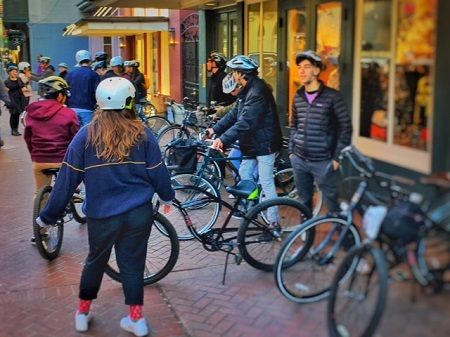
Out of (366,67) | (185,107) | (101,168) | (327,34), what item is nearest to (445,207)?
(366,67)

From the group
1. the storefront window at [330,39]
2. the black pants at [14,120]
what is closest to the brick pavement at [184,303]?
the storefront window at [330,39]

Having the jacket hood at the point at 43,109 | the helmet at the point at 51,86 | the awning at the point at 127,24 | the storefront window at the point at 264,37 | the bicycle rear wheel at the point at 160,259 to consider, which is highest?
the awning at the point at 127,24

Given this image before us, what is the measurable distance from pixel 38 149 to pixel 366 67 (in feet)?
12.0

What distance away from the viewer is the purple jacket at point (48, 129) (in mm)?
5824

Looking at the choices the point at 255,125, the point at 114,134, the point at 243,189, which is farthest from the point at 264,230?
the point at 114,134

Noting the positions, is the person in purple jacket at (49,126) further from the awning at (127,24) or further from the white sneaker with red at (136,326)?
the awning at (127,24)

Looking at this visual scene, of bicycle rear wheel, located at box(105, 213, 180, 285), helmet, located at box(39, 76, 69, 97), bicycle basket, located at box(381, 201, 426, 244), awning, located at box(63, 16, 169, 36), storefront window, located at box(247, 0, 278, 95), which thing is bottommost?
bicycle rear wheel, located at box(105, 213, 180, 285)

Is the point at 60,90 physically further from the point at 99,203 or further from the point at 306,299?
the point at 306,299

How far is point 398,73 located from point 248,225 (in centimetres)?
230

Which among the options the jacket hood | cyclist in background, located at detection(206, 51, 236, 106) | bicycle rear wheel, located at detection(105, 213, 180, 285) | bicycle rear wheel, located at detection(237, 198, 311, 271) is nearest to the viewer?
bicycle rear wheel, located at detection(237, 198, 311, 271)

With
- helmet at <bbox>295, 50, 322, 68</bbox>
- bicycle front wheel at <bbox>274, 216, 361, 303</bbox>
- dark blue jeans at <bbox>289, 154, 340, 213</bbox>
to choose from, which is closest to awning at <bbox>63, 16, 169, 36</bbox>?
dark blue jeans at <bbox>289, 154, 340, 213</bbox>

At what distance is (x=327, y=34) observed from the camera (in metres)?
3.79

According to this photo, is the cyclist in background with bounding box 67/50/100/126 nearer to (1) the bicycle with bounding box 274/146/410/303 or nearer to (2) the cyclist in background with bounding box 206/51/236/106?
(2) the cyclist in background with bounding box 206/51/236/106

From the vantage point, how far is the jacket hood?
5809mm
